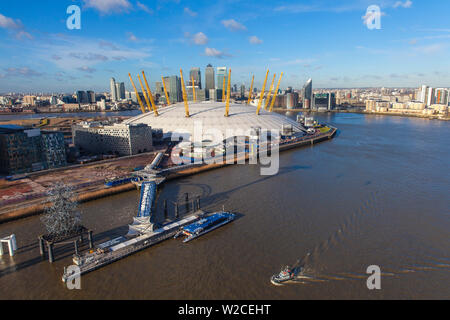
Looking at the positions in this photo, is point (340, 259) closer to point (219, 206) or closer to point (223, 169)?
point (219, 206)

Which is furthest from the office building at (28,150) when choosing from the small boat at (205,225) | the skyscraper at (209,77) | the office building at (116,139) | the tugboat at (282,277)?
the skyscraper at (209,77)

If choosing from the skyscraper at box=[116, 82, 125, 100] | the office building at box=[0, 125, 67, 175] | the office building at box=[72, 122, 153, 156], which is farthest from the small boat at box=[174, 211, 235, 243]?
the skyscraper at box=[116, 82, 125, 100]

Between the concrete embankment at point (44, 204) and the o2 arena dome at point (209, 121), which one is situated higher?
the o2 arena dome at point (209, 121)

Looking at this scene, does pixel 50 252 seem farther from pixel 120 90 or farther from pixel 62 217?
pixel 120 90

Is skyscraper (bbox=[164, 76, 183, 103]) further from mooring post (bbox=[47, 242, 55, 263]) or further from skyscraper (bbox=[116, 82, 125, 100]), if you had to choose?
mooring post (bbox=[47, 242, 55, 263])

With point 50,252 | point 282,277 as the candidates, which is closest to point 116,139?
point 50,252

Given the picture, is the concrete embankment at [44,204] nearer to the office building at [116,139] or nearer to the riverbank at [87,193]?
the riverbank at [87,193]
